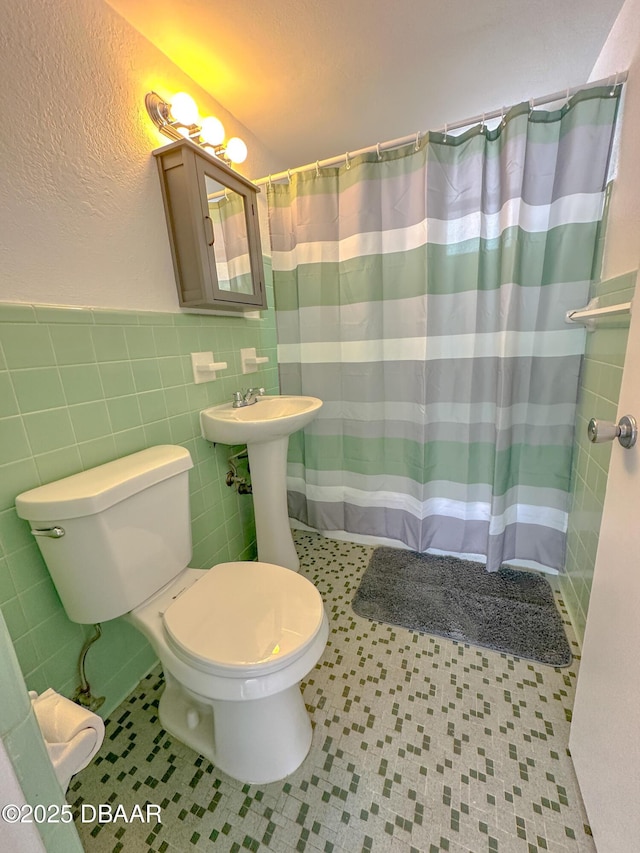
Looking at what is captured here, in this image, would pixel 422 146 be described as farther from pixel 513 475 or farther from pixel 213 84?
pixel 513 475

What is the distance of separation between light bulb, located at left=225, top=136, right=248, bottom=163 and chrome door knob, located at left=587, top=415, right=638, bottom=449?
1.55m

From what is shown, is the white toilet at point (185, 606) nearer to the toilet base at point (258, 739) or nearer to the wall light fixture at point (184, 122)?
the toilet base at point (258, 739)

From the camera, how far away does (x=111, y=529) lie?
34.8 inches

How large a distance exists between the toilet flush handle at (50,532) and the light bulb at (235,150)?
146 centimetres

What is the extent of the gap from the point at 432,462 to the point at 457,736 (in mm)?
1007

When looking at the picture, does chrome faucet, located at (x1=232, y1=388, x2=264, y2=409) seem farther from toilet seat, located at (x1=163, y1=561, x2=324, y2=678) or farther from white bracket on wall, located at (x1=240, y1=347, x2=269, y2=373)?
toilet seat, located at (x1=163, y1=561, x2=324, y2=678)

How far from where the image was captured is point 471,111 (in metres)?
1.52

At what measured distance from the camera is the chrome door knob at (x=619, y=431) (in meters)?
0.62

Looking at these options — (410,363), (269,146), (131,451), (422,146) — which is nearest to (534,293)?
(410,363)

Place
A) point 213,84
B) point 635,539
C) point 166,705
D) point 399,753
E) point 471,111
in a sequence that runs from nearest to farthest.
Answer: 1. point 635,539
2. point 399,753
3. point 166,705
4. point 213,84
5. point 471,111

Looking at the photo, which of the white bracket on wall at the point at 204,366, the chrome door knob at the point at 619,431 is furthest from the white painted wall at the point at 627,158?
the white bracket on wall at the point at 204,366

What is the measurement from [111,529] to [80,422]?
0.33 meters

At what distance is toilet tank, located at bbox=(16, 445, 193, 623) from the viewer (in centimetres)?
83

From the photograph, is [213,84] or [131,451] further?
[213,84]
